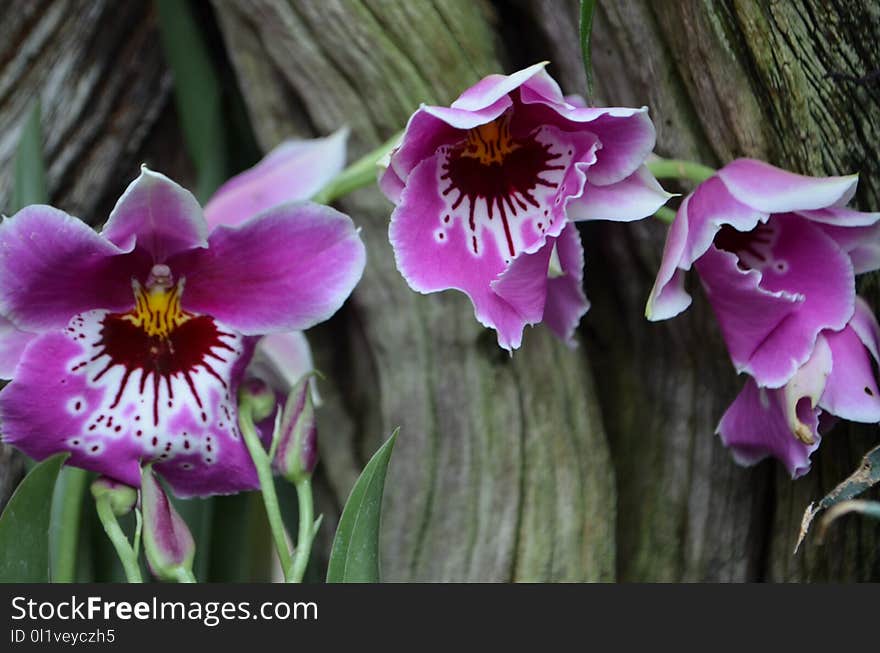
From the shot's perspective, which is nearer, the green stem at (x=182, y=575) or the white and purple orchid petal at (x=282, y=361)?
the green stem at (x=182, y=575)

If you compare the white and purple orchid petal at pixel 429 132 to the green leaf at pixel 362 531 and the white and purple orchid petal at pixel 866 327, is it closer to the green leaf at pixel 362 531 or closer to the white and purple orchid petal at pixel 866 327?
the green leaf at pixel 362 531

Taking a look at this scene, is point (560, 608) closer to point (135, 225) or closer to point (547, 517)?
point (547, 517)

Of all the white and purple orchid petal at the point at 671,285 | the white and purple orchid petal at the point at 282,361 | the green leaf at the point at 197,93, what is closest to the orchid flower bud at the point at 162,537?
the white and purple orchid petal at the point at 282,361

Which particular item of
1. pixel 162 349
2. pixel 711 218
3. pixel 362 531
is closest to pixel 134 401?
pixel 162 349

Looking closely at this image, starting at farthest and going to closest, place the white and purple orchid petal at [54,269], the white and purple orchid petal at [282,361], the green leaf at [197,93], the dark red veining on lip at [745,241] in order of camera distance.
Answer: the green leaf at [197,93] → the white and purple orchid petal at [282,361] → the dark red veining on lip at [745,241] → the white and purple orchid petal at [54,269]

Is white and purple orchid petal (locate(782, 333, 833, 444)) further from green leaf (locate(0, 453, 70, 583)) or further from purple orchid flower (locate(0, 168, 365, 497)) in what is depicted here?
green leaf (locate(0, 453, 70, 583))

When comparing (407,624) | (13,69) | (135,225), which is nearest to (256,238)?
(135,225)

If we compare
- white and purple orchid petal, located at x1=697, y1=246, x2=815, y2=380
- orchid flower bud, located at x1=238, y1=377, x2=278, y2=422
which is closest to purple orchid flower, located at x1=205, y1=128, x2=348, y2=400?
orchid flower bud, located at x1=238, y1=377, x2=278, y2=422

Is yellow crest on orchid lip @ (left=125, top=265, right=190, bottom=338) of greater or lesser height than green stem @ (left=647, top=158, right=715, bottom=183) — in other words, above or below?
below
